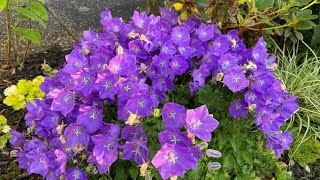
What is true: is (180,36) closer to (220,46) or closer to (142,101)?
(220,46)

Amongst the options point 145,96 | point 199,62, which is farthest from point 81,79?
point 199,62

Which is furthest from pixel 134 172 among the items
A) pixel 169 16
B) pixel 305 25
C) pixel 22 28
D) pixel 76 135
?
pixel 305 25

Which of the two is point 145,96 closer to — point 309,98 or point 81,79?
point 81,79

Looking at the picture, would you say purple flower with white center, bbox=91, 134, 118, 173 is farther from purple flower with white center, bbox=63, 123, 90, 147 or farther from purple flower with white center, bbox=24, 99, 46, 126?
purple flower with white center, bbox=24, 99, 46, 126

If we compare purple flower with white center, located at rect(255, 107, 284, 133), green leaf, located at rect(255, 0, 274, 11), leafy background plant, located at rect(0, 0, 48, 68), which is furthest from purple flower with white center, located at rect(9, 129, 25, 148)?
green leaf, located at rect(255, 0, 274, 11)

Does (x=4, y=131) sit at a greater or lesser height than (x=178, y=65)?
lesser

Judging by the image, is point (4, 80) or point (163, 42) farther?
point (4, 80)
